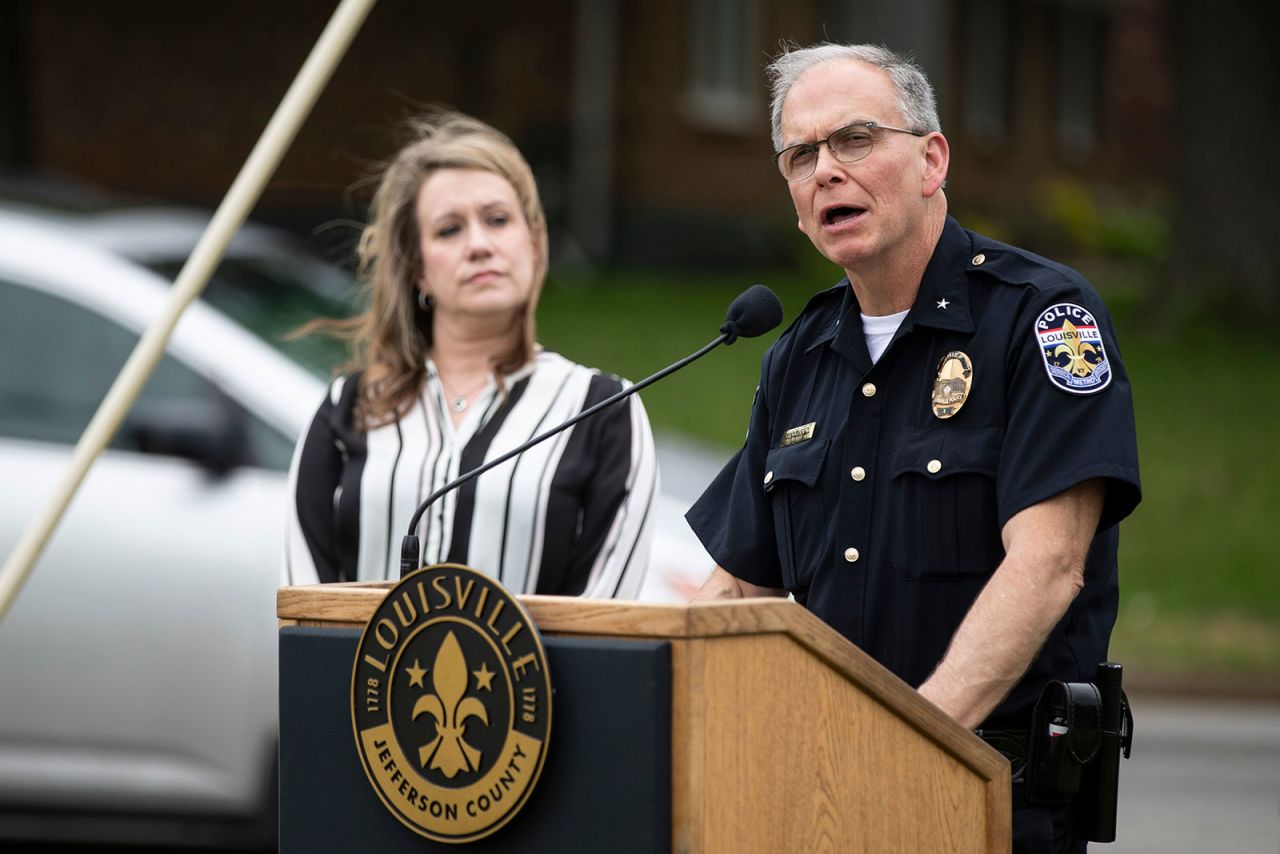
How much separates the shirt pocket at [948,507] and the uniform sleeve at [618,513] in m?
1.10

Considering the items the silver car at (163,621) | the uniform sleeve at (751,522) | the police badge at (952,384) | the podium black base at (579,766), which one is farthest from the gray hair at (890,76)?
the silver car at (163,621)

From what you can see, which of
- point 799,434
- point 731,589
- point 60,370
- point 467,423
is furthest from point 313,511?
point 60,370

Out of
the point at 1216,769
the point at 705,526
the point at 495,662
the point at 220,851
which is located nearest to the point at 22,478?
the point at 220,851

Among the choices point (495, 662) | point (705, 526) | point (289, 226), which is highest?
point (289, 226)

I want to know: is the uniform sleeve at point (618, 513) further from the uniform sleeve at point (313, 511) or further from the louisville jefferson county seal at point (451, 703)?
the louisville jefferson county seal at point (451, 703)

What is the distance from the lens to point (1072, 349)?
2793 millimetres

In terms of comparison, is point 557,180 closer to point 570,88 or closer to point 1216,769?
point 570,88

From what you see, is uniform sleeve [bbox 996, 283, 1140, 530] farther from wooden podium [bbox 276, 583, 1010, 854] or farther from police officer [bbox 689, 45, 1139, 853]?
wooden podium [bbox 276, 583, 1010, 854]

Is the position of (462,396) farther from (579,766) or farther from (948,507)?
(579,766)

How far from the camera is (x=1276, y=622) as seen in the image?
1002 centimetres

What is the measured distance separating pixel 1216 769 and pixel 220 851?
4.10 m

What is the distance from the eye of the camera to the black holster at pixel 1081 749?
2.73 metres

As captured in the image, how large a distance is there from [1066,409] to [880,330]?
0.41 m

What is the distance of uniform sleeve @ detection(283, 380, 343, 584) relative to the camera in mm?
3922
